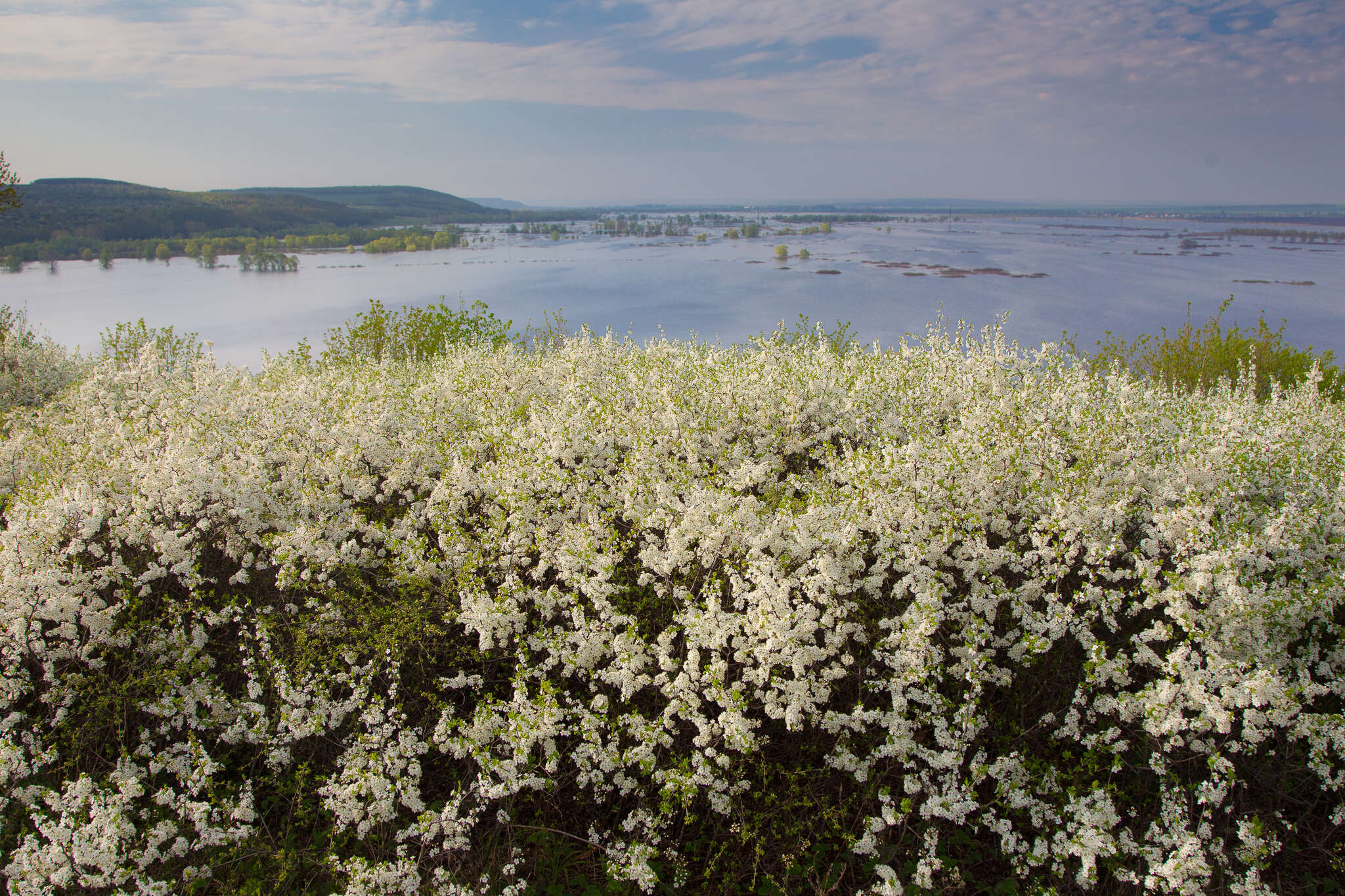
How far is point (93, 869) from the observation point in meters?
4.41

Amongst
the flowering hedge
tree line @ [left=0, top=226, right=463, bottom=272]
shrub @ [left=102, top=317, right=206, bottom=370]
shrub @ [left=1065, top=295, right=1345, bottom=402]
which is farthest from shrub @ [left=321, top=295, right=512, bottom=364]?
shrub @ [left=1065, top=295, right=1345, bottom=402]

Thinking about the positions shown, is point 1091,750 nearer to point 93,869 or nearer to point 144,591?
point 93,869

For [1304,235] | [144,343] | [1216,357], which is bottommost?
[1216,357]

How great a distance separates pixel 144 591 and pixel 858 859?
6025mm

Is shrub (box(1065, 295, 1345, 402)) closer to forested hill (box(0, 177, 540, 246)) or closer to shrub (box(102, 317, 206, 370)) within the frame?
shrub (box(102, 317, 206, 370))

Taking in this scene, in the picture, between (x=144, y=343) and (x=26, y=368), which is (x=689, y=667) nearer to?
(x=144, y=343)

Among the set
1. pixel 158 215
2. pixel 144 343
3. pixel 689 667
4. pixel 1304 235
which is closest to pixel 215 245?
pixel 158 215

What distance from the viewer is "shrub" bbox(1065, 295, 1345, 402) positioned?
17.4 metres

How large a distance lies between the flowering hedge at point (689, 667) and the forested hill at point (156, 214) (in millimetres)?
24681

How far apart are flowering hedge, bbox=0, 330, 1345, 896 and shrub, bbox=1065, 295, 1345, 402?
1267 centimetres

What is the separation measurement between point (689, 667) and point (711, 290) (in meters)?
35.2

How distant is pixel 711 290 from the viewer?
38.1 meters

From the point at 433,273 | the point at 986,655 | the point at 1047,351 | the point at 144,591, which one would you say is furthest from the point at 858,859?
the point at 433,273

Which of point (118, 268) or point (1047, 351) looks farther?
point (118, 268)
